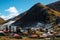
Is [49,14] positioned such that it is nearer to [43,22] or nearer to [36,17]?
[43,22]

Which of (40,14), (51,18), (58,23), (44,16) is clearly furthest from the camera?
(40,14)

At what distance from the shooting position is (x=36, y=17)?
194500 mm

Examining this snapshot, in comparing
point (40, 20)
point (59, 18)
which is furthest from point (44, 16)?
point (59, 18)

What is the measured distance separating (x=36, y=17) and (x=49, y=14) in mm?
20633

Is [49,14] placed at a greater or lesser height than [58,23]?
greater

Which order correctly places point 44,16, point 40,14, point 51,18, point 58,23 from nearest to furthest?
point 58,23 < point 51,18 < point 44,16 < point 40,14

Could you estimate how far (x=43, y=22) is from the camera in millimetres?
175625

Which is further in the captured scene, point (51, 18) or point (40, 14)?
point (40, 14)

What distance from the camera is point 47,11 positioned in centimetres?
18350

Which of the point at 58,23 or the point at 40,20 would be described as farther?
the point at 40,20

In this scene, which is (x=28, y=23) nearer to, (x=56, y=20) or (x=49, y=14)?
(x=49, y=14)

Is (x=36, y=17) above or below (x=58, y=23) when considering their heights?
above

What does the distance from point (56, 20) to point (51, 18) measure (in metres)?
10.0

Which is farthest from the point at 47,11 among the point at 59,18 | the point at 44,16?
the point at 59,18
